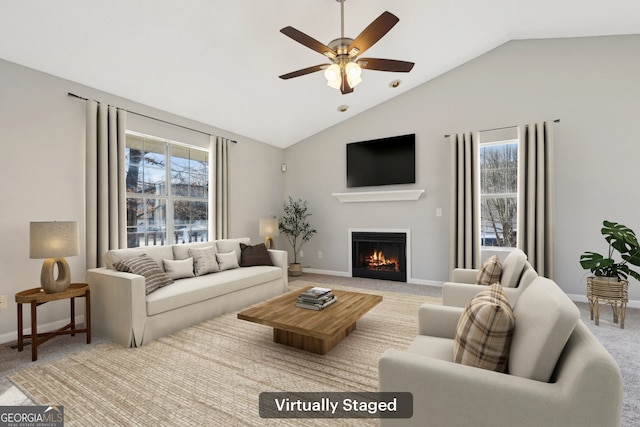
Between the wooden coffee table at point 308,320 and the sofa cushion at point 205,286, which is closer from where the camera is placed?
the wooden coffee table at point 308,320

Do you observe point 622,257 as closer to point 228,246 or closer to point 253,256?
point 253,256

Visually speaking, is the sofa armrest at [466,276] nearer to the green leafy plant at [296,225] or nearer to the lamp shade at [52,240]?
the green leafy plant at [296,225]

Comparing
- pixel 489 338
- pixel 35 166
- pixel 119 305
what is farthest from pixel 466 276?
pixel 35 166

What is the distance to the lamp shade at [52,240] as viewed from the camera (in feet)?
8.26

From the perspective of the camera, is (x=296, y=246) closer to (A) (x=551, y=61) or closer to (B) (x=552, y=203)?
(B) (x=552, y=203)

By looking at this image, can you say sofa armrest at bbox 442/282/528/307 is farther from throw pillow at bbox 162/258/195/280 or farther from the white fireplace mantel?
throw pillow at bbox 162/258/195/280

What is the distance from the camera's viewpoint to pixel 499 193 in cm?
444

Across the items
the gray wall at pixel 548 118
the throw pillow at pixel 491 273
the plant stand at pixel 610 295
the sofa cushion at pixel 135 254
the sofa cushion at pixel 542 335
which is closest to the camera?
the sofa cushion at pixel 542 335

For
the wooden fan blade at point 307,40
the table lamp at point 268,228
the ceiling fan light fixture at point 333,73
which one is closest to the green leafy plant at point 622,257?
the ceiling fan light fixture at point 333,73

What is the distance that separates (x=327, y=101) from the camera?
15.8 feet

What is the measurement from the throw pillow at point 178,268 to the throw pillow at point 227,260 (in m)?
0.45

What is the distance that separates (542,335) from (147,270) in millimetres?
3230

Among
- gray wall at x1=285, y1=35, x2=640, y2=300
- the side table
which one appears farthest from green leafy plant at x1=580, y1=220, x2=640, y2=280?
the side table

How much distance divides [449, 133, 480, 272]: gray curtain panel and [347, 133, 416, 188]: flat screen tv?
2.27ft
